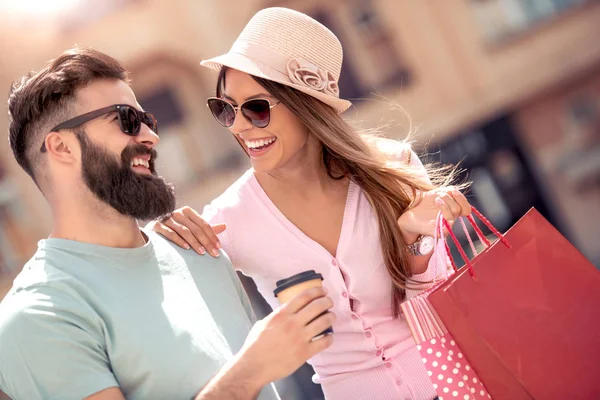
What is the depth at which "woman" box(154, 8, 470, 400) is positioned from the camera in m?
2.68

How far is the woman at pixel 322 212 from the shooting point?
106 inches

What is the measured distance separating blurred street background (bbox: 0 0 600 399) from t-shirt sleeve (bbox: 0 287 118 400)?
8747 millimetres

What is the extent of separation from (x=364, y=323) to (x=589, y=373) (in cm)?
79

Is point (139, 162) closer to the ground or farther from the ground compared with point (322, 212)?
farther from the ground

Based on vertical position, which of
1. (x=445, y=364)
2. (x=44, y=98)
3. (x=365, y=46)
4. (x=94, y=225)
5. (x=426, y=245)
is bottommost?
(x=445, y=364)

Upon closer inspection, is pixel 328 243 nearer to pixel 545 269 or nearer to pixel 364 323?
pixel 364 323

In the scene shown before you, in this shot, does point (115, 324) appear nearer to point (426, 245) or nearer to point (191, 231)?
point (191, 231)

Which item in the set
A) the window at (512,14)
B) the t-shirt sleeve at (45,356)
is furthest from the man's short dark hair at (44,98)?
the window at (512,14)

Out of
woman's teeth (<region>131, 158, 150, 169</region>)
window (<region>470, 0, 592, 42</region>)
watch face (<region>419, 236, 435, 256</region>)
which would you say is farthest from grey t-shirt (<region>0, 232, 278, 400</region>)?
window (<region>470, 0, 592, 42</region>)

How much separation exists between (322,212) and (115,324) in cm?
98

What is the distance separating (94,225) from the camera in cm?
237

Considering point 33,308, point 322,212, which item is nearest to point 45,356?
point 33,308

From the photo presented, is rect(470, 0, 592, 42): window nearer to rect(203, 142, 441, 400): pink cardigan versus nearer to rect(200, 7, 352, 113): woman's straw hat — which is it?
rect(200, 7, 352, 113): woman's straw hat

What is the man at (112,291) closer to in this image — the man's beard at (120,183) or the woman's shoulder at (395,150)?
the man's beard at (120,183)
